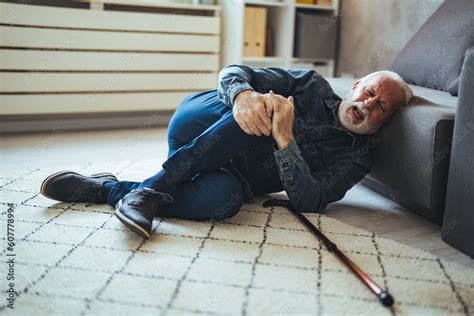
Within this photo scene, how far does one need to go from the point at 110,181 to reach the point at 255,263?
0.70m

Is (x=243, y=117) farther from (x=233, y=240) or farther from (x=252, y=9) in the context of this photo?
(x=252, y=9)

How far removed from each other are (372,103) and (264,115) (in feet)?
1.37

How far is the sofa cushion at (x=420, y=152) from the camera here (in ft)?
4.77

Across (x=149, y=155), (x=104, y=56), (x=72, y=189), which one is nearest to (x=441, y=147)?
(x=72, y=189)

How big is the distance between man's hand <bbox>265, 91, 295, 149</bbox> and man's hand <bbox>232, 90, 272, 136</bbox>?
0.06 feet

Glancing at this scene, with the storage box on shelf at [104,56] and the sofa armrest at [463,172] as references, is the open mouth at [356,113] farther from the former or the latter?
the storage box on shelf at [104,56]

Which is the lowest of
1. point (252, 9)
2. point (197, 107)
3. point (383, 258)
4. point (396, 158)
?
point (383, 258)

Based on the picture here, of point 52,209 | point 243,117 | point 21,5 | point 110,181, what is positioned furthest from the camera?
point 21,5

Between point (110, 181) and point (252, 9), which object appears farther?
point (252, 9)

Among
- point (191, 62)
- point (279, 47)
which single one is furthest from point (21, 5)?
point (279, 47)

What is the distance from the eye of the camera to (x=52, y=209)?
1.60 meters

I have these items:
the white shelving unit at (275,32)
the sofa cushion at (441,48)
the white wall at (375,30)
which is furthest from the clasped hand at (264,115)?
the white shelving unit at (275,32)

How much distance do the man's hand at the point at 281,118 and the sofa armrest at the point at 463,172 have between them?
1.58 feet

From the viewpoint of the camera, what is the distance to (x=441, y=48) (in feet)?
6.79
